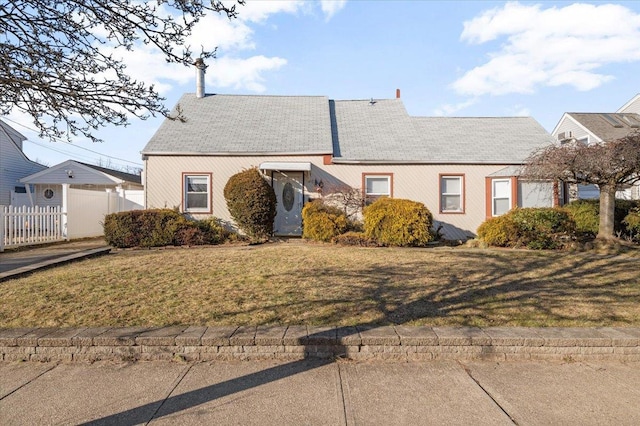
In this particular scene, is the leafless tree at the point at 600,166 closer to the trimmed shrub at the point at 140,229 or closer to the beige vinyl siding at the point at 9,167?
the trimmed shrub at the point at 140,229

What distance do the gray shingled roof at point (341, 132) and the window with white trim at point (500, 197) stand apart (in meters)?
0.89

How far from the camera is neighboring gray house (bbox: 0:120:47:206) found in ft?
80.0

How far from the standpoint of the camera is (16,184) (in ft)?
83.9

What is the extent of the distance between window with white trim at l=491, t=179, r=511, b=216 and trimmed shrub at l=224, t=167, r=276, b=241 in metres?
8.00

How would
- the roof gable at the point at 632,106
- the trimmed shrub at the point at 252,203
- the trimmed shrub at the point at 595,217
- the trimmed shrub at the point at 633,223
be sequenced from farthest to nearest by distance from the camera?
the roof gable at the point at 632,106 < the trimmed shrub at the point at 252,203 < the trimmed shrub at the point at 595,217 < the trimmed shrub at the point at 633,223

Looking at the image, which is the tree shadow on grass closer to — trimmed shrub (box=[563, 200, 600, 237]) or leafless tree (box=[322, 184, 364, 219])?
trimmed shrub (box=[563, 200, 600, 237])

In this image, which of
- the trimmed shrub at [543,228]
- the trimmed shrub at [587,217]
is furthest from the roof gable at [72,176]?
the trimmed shrub at [587,217]

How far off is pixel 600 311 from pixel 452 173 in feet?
32.8

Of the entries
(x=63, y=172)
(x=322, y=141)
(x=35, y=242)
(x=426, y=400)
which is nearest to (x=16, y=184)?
(x=63, y=172)

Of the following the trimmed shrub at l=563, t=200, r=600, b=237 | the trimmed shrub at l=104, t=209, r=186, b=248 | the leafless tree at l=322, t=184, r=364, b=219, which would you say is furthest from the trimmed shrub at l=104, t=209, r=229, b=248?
the trimmed shrub at l=563, t=200, r=600, b=237

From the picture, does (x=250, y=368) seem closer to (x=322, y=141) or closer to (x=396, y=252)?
(x=396, y=252)

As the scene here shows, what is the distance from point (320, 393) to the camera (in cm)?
342

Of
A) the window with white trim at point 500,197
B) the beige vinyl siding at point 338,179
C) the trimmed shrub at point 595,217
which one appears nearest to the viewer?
the trimmed shrub at point 595,217

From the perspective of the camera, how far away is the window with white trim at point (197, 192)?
14.5m
